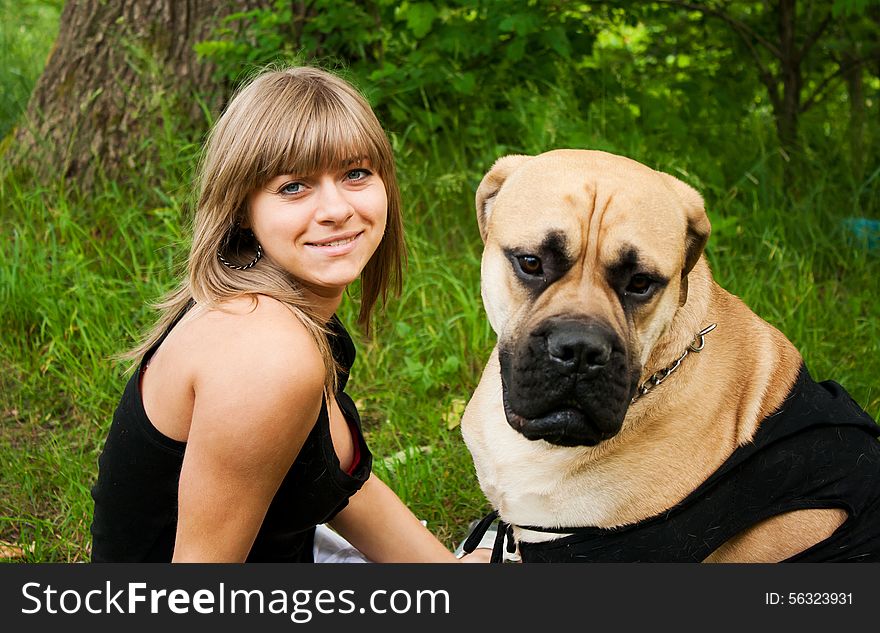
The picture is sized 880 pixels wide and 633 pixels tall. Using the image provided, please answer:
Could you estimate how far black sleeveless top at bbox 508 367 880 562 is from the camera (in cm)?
226

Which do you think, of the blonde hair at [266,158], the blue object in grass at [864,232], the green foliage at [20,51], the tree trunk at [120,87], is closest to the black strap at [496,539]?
the blonde hair at [266,158]

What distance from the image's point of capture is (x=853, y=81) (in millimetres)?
5367

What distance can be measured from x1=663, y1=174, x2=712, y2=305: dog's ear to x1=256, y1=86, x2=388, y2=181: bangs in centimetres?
82

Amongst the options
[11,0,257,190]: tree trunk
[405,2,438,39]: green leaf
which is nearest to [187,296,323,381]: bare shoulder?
[405,2,438,39]: green leaf

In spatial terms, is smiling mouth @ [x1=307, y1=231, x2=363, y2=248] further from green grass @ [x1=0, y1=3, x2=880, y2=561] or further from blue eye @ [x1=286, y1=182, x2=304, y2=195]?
green grass @ [x1=0, y1=3, x2=880, y2=561]

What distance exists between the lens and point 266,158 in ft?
7.66

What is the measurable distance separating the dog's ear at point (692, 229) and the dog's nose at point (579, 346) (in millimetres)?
397

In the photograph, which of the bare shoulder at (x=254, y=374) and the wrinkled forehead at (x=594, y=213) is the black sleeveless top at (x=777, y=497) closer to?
the wrinkled forehead at (x=594, y=213)

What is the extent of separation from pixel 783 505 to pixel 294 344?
48.6 inches

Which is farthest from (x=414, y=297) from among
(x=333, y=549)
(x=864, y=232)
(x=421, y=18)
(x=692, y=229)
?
(x=864, y=232)

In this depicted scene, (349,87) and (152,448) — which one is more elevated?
(349,87)

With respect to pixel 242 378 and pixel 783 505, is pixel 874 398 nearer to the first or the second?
pixel 783 505

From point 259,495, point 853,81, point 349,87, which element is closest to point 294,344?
point 259,495

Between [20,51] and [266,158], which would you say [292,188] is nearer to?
[266,158]
